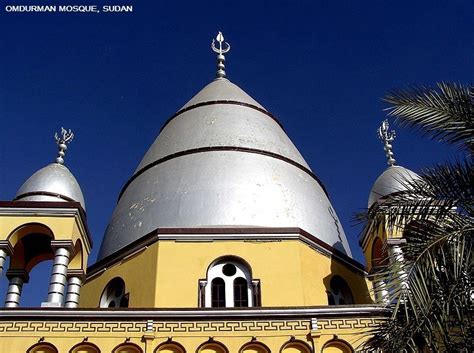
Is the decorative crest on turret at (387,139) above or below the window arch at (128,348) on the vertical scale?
above

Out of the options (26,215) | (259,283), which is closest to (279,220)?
(259,283)

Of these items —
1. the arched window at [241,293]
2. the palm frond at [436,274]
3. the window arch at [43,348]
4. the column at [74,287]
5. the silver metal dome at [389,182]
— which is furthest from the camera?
the silver metal dome at [389,182]

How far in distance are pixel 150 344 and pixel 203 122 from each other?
26.9ft

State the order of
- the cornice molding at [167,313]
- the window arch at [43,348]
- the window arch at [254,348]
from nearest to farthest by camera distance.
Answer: the window arch at [43,348] → the window arch at [254,348] → the cornice molding at [167,313]

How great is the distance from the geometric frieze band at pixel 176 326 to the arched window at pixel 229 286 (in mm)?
1474

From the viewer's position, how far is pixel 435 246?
7484 mm

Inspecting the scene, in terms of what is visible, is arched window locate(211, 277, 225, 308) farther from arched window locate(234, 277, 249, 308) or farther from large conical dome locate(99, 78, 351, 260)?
large conical dome locate(99, 78, 351, 260)

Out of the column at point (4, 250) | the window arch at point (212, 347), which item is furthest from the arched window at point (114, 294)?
the window arch at point (212, 347)

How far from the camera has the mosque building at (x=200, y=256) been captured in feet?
39.7

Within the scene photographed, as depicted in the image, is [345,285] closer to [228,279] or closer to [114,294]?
[228,279]

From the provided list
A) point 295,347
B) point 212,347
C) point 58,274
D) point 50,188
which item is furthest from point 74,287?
point 295,347

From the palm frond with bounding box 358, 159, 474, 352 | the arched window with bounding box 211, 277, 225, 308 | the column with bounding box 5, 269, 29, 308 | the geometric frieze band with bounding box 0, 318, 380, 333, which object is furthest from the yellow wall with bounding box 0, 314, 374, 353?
the palm frond with bounding box 358, 159, 474, 352

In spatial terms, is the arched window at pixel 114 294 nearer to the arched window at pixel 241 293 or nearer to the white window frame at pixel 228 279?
the white window frame at pixel 228 279

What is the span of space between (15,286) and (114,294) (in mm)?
2307
